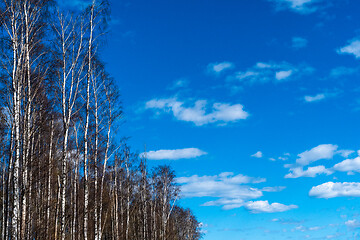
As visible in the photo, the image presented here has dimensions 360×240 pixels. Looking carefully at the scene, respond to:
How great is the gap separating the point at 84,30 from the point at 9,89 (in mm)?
4557

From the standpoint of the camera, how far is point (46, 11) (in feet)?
49.2

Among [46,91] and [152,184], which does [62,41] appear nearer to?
[46,91]

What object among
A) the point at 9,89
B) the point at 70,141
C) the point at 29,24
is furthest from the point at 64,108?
the point at 70,141

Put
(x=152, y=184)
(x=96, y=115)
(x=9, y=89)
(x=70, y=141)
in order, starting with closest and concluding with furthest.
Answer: (x=9, y=89)
(x=96, y=115)
(x=70, y=141)
(x=152, y=184)

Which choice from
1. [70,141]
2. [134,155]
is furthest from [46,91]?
[134,155]

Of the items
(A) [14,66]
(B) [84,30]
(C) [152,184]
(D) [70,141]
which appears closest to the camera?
(A) [14,66]

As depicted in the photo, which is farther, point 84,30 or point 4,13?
point 84,30

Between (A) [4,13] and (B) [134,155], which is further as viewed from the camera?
(B) [134,155]

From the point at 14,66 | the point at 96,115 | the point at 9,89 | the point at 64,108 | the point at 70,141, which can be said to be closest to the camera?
the point at 14,66

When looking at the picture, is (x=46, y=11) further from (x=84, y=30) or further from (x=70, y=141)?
(x=70, y=141)

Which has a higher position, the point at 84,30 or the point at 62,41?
the point at 84,30

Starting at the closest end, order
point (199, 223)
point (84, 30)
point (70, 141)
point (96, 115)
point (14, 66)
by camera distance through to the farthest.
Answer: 1. point (14, 66)
2. point (84, 30)
3. point (96, 115)
4. point (70, 141)
5. point (199, 223)

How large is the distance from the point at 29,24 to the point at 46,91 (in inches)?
144

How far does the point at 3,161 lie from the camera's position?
18.9 meters
